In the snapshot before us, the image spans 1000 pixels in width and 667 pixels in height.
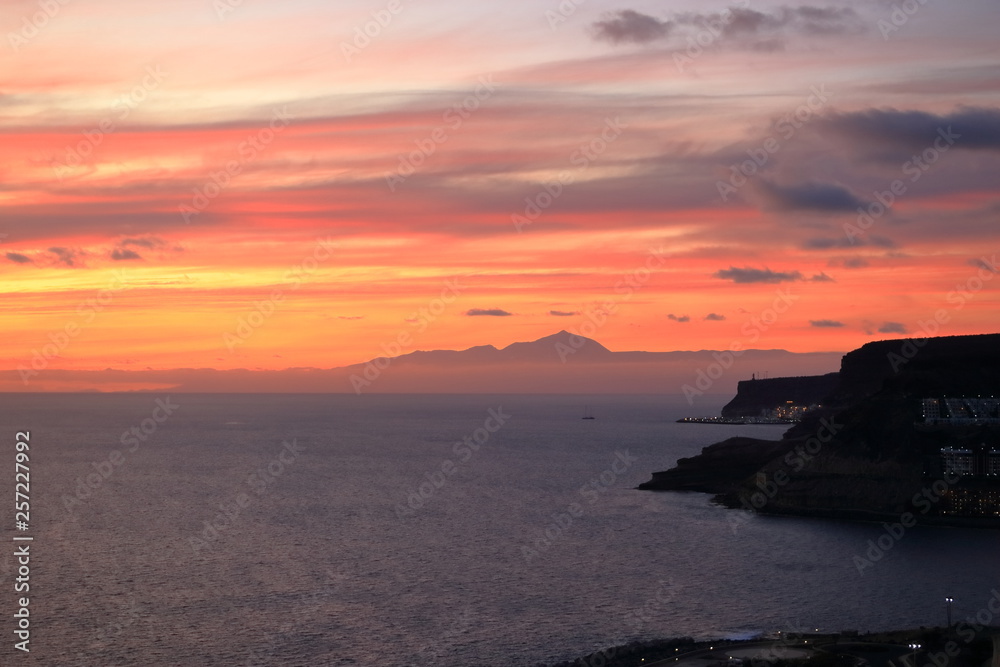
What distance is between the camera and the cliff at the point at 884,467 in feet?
359

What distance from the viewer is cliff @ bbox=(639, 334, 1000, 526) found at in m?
110

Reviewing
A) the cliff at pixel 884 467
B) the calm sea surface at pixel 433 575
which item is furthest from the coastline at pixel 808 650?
the cliff at pixel 884 467

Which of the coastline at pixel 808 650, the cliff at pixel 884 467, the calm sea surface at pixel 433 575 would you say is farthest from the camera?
the cliff at pixel 884 467

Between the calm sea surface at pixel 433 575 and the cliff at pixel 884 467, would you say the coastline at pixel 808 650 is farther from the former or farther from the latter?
the cliff at pixel 884 467

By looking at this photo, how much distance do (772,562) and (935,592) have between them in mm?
14612

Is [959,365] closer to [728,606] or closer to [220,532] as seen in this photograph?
[728,606]

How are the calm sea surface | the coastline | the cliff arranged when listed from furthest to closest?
the cliff < the calm sea surface < the coastline

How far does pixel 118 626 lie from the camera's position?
65438 millimetres

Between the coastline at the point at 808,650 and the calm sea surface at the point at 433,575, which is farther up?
the coastline at the point at 808,650

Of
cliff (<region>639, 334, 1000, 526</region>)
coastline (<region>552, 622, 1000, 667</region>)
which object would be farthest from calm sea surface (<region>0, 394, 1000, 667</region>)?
cliff (<region>639, 334, 1000, 526</region>)

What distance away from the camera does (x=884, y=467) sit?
113500 mm

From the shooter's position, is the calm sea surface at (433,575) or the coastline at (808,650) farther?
the calm sea surface at (433,575)

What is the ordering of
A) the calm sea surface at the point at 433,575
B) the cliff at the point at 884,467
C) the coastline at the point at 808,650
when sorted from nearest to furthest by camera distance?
the coastline at the point at 808,650 < the calm sea surface at the point at 433,575 < the cliff at the point at 884,467

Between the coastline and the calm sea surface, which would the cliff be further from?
Answer: the coastline
